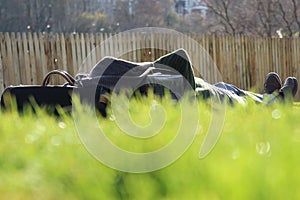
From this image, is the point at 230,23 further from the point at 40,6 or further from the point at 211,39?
the point at 40,6

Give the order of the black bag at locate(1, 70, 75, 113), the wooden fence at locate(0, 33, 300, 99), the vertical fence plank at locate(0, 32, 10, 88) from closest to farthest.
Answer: the black bag at locate(1, 70, 75, 113)
the vertical fence plank at locate(0, 32, 10, 88)
the wooden fence at locate(0, 33, 300, 99)

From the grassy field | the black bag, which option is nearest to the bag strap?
the black bag

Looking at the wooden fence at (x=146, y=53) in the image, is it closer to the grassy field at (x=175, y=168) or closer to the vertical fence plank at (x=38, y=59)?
the vertical fence plank at (x=38, y=59)

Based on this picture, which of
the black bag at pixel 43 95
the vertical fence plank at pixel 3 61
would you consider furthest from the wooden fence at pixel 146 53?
the black bag at pixel 43 95

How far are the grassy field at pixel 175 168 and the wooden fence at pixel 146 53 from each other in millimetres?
4791

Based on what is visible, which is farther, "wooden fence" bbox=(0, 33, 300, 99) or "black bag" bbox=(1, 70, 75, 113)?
"wooden fence" bbox=(0, 33, 300, 99)

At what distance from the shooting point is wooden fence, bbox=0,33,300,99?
24.0ft

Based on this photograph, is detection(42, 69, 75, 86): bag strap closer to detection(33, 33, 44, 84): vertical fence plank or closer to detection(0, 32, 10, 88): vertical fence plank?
detection(0, 32, 10, 88): vertical fence plank

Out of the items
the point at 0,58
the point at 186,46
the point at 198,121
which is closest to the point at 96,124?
the point at 198,121

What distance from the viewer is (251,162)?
52 centimetres

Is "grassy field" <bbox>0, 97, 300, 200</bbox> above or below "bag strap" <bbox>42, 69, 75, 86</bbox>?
above

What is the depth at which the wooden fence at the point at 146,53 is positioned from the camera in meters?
7.31

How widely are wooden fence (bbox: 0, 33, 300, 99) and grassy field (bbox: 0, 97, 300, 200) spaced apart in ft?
15.7

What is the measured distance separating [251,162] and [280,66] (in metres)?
11.2
